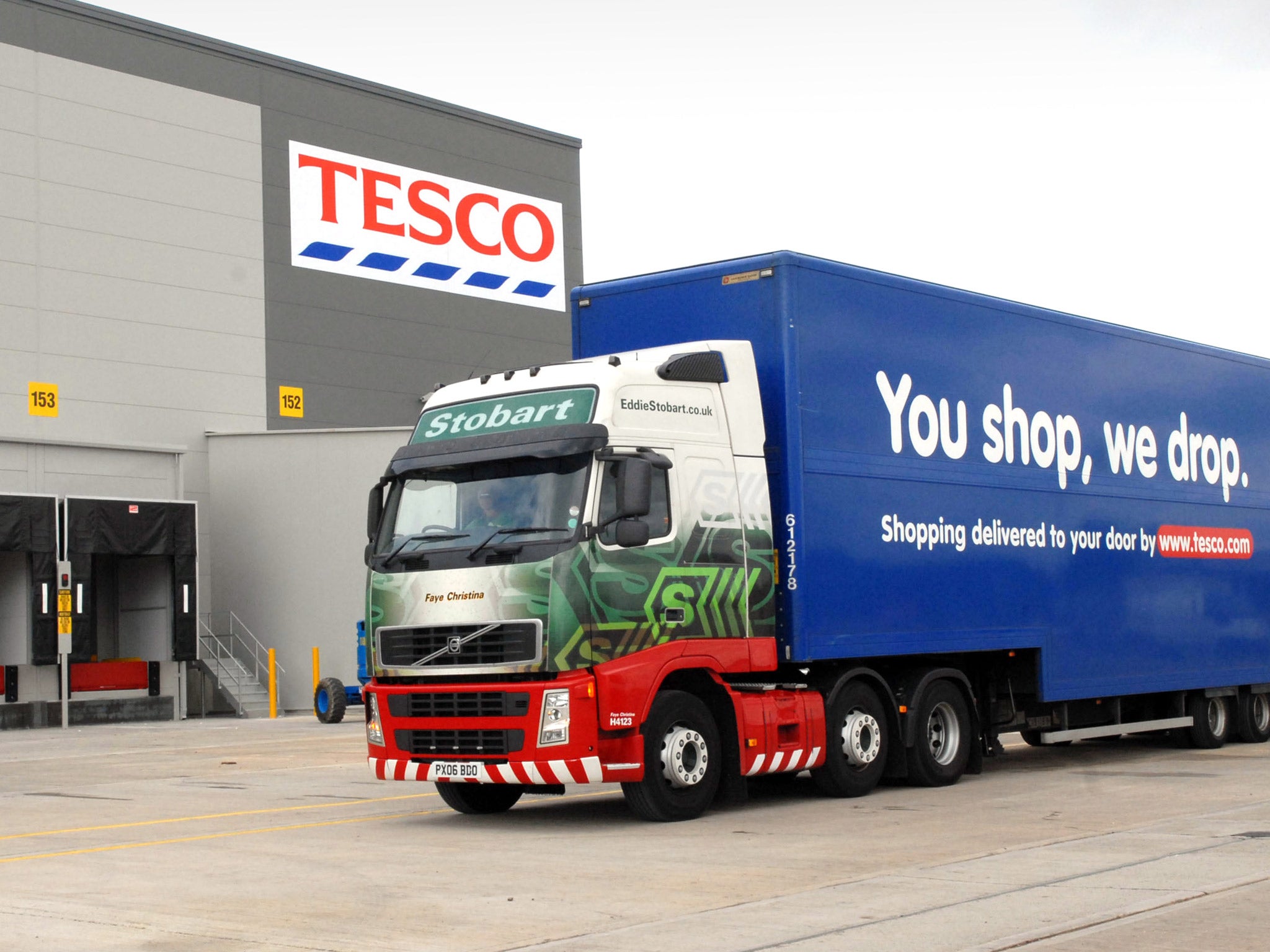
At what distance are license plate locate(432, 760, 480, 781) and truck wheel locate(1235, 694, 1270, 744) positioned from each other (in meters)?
11.2

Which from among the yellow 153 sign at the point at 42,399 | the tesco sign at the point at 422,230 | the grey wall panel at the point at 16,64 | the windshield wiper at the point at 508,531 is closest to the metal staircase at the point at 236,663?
the yellow 153 sign at the point at 42,399

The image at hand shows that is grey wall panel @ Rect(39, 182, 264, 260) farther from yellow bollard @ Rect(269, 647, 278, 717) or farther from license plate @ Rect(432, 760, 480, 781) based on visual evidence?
license plate @ Rect(432, 760, 480, 781)

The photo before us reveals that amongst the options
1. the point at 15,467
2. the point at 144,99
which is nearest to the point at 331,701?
the point at 15,467

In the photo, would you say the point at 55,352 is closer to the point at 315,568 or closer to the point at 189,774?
the point at 315,568

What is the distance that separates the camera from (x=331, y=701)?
29.7 m

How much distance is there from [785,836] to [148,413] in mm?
26601

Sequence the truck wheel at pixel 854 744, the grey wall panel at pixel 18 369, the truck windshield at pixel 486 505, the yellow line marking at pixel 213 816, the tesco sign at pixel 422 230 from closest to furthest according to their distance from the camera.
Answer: the truck windshield at pixel 486 505
the yellow line marking at pixel 213 816
the truck wheel at pixel 854 744
the grey wall panel at pixel 18 369
the tesco sign at pixel 422 230

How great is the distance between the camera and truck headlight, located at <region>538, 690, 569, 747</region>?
1174cm

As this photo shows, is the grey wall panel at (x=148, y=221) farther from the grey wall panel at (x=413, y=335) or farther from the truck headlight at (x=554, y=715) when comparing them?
the truck headlight at (x=554, y=715)

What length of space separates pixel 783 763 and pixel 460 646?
2.94 metres

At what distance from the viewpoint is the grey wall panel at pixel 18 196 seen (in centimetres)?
3253

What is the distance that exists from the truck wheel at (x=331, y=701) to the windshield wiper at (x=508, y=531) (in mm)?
18066

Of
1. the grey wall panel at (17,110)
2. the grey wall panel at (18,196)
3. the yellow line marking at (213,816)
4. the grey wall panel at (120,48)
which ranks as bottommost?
the yellow line marking at (213,816)

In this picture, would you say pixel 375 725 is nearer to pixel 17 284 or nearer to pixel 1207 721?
pixel 1207 721
